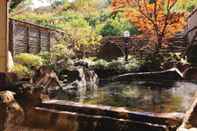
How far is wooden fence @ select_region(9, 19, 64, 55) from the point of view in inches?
559

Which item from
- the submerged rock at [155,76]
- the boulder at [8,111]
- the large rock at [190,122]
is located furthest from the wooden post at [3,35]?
the submerged rock at [155,76]

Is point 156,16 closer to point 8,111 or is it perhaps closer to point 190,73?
point 190,73

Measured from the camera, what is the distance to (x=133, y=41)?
2009cm

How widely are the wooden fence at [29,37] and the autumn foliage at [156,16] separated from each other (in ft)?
14.1

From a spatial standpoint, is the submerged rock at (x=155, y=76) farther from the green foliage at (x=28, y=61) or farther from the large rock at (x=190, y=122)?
the large rock at (x=190, y=122)

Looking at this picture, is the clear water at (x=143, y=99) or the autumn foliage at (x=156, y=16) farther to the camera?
the autumn foliage at (x=156, y=16)

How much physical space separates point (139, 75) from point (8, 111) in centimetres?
965

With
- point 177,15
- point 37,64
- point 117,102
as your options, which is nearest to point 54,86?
point 37,64

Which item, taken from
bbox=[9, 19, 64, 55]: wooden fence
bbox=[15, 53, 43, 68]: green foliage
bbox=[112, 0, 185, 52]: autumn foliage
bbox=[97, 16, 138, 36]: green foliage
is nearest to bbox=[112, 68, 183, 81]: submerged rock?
bbox=[112, 0, 185, 52]: autumn foliage

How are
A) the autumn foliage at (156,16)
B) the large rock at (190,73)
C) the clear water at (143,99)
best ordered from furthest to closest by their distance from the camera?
the autumn foliage at (156,16), the large rock at (190,73), the clear water at (143,99)

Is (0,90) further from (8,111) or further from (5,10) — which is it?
(5,10)

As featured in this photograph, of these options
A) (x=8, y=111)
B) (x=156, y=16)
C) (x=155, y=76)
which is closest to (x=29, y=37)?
(x=155, y=76)

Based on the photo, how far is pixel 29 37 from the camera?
16.2 metres

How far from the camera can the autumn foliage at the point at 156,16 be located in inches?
685
